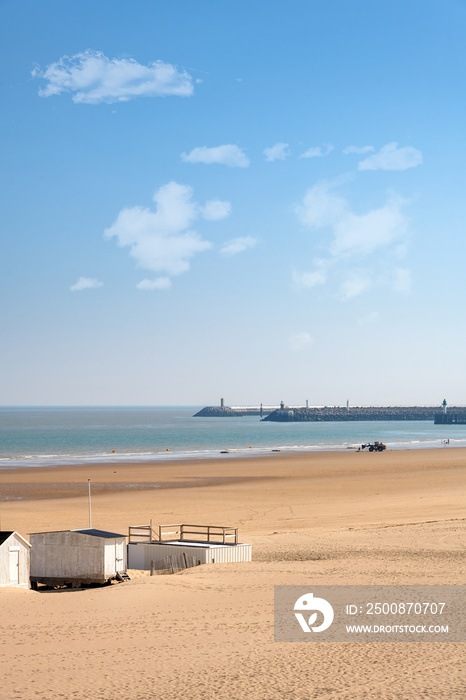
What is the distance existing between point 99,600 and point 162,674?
6915 millimetres

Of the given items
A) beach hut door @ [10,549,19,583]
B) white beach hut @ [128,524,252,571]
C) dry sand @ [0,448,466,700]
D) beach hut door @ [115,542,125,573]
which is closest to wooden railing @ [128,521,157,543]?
white beach hut @ [128,524,252,571]

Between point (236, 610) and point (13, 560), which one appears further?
point (13, 560)

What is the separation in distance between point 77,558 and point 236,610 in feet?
26.4

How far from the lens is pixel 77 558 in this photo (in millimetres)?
24391

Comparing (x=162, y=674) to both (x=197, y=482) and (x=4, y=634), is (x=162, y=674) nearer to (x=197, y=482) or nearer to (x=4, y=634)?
(x=4, y=634)

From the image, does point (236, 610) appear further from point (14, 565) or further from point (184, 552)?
point (14, 565)

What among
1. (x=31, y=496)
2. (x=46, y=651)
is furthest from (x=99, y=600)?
(x=31, y=496)

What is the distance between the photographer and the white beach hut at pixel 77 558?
78.8 ft

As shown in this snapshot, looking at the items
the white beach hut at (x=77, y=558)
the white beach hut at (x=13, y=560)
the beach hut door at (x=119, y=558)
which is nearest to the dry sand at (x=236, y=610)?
the beach hut door at (x=119, y=558)

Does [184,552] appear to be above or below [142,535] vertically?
below

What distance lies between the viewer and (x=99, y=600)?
19.9m

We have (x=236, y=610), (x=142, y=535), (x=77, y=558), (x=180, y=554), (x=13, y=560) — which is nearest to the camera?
(x=236, y=610)

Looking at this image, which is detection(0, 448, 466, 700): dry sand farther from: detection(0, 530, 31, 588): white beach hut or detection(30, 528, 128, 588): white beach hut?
detection(0, 530, 31, 588): white beach hut

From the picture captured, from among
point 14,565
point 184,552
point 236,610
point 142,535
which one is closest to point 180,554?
point 184,552
